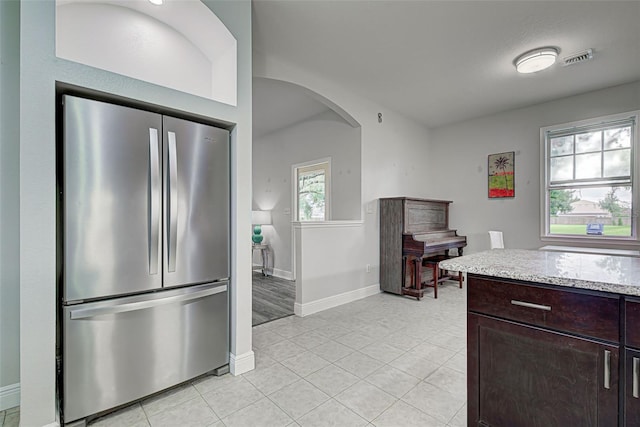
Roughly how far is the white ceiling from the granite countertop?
2.12 metres

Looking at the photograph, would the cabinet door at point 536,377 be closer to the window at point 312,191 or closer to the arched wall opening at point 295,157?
the arched wall opening at point 295,157

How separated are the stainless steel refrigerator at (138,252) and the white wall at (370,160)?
1.55 meters

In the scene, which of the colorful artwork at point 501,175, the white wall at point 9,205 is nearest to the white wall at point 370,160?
the colorful artwork at point 501,175

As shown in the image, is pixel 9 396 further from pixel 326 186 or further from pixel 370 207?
pixel 326 186

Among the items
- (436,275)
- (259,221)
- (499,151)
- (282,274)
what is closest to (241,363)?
(436,275)

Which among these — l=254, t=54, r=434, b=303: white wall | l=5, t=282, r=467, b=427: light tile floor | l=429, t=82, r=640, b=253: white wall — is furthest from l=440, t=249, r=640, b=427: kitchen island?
l=429, t=82, r=640, b=253: white wall

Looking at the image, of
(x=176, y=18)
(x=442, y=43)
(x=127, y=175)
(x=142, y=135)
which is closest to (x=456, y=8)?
(x=442, y=43)

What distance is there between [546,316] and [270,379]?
1.72m

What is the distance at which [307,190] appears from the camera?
5379 mm

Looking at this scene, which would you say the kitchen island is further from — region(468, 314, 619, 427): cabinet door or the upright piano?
the upright piano

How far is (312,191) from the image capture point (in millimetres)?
5250

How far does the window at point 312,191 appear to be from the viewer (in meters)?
4.90

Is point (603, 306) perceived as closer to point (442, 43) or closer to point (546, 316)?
point (546, 316)

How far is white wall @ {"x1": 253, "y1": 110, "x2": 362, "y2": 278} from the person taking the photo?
436 cm
